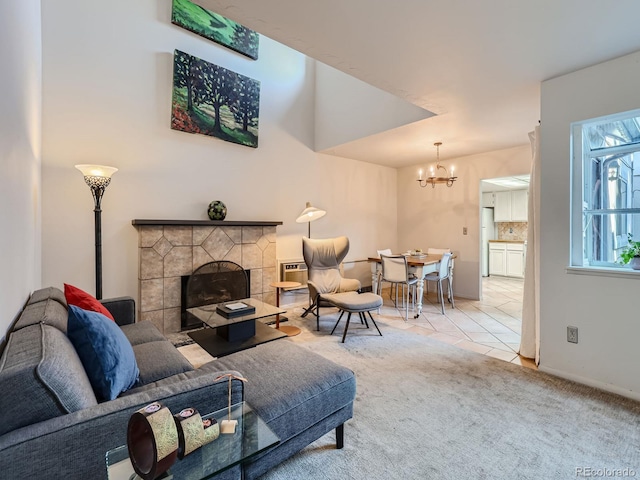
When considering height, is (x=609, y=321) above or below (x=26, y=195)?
below

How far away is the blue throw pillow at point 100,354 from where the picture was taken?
1.26 meters

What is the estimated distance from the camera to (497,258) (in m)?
7.09

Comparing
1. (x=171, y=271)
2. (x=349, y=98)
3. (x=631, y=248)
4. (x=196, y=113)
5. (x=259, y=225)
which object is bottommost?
(x=171, y=271)

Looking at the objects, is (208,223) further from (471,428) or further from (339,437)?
(471,428)

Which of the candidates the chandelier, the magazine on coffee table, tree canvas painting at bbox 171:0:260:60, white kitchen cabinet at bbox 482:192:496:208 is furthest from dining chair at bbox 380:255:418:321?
white kitchen cabinet at bbox 482:192:496:208

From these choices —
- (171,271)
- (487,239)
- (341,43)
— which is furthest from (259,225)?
(487,239)

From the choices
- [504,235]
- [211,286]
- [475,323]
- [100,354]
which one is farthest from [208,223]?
[504,235]

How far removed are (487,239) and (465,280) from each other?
287cm

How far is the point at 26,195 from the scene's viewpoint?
1.88 meters

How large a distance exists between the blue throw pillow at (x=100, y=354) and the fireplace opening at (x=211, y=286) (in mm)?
2175

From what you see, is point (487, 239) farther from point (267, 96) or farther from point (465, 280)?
point (267, 96)

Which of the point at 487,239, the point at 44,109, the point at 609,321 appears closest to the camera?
the point at 609,321

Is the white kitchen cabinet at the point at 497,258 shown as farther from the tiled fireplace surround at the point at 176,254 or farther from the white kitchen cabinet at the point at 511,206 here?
the tiled fireplace surround at the point at 176,254

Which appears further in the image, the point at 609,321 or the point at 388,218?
the point at 388,218
